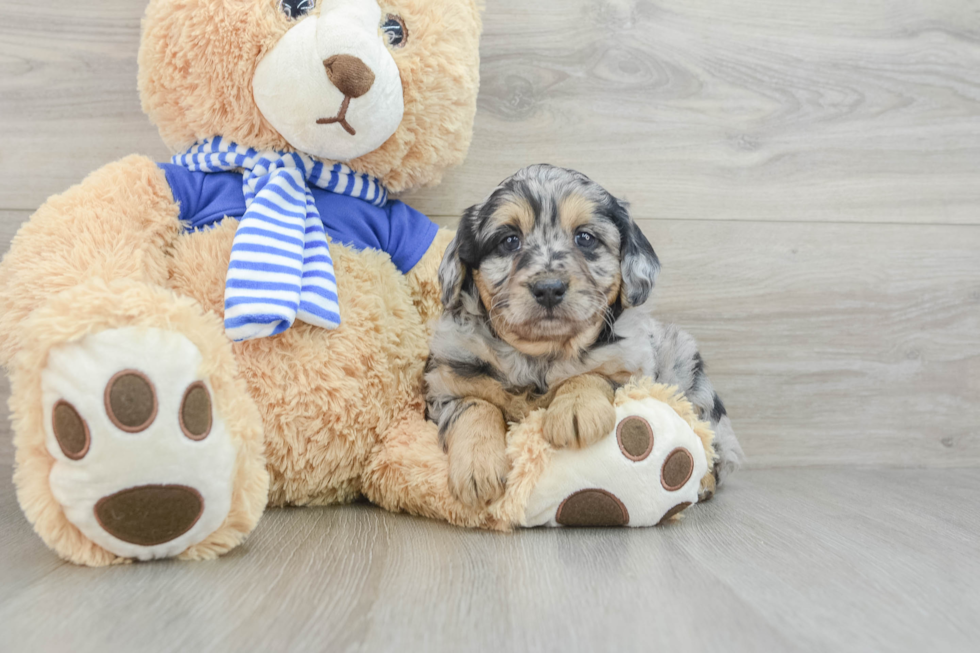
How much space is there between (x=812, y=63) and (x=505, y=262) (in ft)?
4.57

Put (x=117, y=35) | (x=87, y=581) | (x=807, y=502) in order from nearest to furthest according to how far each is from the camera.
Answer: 1. (x=87, y=581)
2. (x=807, y=502)
3. (x=117, y=35)

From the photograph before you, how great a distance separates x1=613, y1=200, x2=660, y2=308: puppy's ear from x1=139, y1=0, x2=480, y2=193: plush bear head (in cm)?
51

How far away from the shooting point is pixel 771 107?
2.32 metres

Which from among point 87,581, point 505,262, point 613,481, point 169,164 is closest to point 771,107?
point 505,262

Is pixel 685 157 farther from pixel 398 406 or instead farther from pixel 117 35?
pixel 117 35

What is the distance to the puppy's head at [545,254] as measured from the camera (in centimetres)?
160

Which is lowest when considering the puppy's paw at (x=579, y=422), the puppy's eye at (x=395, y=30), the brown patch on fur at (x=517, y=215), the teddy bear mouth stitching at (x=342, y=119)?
the puppy's paw at (x=579, y=422)

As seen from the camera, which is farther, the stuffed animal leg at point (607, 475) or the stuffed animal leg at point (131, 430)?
the stuffed animal leg at point (607, 475)

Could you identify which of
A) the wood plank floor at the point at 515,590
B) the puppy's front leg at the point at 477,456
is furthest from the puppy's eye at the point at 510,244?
the wood plank floor at the point at 515,590

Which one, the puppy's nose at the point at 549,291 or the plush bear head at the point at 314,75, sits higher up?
the plush bear head at the point at 314,75

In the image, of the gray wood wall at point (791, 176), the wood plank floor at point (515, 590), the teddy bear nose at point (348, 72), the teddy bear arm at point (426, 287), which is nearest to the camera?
the wood plank floor at point (515, 590)

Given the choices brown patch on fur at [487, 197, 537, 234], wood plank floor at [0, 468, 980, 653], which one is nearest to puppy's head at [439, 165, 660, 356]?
brown patch on fur at [487, 197, 537, 234]

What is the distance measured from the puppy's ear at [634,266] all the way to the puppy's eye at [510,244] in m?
0.25

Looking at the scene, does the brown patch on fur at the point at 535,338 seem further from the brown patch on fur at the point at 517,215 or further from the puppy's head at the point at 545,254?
the brown patch on fur at the point at 517,215
